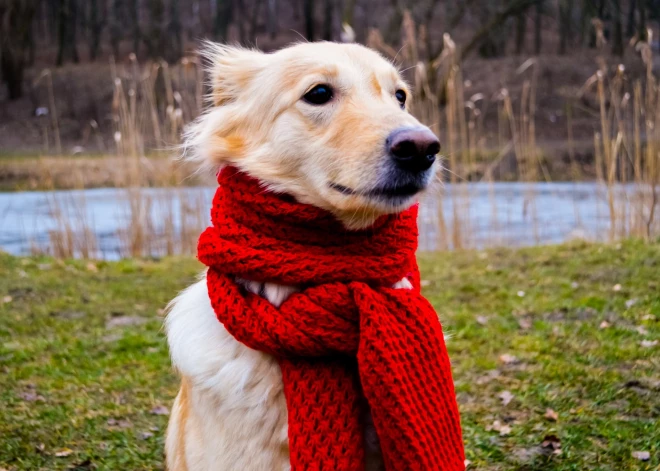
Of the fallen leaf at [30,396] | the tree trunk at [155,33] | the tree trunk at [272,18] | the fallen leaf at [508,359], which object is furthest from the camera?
the tree trunk at [272,18]

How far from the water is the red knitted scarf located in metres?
3.57

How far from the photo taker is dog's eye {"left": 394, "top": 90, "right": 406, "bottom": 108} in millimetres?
2121

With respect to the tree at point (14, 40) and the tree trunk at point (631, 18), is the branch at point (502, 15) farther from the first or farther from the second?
the tree at point (14, 40)

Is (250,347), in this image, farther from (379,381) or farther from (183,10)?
(183,10)

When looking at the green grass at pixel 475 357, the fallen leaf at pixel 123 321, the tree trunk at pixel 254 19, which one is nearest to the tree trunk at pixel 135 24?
the tree trunk at pixel 254 19

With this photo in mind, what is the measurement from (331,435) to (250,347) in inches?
11.8

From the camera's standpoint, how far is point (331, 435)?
5.60 feet

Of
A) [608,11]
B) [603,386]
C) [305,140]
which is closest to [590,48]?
[608,11]

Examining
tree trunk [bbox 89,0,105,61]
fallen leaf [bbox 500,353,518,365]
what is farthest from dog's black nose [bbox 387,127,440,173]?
tree trunk [bbox 89,0,105,61]

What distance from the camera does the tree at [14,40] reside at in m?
17.2

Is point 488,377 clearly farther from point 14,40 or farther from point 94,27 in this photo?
point 94,27

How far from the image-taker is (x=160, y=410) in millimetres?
3203

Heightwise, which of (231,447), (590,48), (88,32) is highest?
(88,32)

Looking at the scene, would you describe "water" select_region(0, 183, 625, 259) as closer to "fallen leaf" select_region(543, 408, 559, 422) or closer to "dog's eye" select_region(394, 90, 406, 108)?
"fallen leaf" select_region(543, 408, 559, 422)
